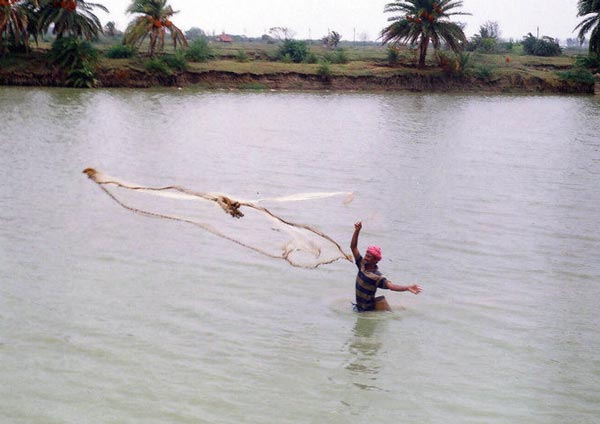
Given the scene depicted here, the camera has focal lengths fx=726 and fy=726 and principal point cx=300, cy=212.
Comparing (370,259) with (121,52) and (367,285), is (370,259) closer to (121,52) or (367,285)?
(367,285)

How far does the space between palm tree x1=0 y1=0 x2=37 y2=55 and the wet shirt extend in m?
28.1

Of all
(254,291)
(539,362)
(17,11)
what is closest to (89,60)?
(17,11)

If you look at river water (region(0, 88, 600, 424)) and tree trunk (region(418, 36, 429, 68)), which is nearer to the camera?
river water (region(0, 88, 600, 424))

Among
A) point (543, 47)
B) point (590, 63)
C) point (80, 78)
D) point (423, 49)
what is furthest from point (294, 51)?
point (543, 47)

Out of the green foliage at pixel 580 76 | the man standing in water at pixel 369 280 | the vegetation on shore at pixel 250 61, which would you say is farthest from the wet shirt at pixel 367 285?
the green foliage at pixel 580 76

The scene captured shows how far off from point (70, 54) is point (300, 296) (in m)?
27.7

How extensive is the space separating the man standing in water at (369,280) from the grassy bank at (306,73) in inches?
1125

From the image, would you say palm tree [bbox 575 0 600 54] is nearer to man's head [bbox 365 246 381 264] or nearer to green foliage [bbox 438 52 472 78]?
green foliage [bbox 438 52 472 78]

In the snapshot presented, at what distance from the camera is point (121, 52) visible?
3684 centimetres

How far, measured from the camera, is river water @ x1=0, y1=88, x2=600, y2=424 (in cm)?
658

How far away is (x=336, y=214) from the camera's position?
13.3 metres

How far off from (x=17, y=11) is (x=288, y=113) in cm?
1396

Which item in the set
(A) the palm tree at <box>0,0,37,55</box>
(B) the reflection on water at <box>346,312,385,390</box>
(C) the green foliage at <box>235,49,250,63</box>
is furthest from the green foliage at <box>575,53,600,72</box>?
(B) the reflection on water at <box>346,312,385,390</box>

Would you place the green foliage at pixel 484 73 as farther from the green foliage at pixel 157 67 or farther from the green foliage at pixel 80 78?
the green foliage at pixel 80 78
